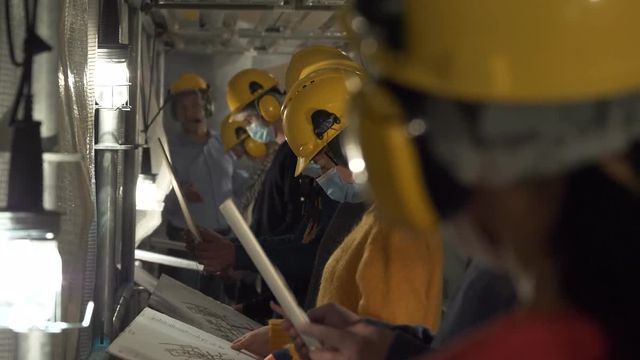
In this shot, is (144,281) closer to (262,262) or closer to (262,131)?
(262,131)

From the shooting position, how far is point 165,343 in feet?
6.91

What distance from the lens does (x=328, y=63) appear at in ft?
9.66

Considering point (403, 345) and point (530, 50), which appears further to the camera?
point (403, 345)

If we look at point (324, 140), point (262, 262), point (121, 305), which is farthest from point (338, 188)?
point (262, 262)

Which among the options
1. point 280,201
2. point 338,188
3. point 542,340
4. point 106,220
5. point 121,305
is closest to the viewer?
point 542,340

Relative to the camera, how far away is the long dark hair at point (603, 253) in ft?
2.56

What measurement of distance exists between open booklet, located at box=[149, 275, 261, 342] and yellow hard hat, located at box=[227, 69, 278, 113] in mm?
2668

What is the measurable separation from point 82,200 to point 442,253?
2.19ft

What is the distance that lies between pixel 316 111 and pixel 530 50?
1982 millimetres

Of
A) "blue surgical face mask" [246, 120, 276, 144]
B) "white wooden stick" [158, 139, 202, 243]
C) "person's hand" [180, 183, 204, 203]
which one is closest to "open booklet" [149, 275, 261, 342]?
"white wooden stick" [158, 139, 202, 243]

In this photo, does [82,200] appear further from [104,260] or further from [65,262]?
[104,260]

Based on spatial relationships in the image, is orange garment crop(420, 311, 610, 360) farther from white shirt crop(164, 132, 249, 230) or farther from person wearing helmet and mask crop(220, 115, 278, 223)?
Result: white shirt crop(164, 132, 249, 230)

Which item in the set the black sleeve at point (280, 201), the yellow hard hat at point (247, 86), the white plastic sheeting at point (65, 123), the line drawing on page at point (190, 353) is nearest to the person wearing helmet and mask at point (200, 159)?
the yellow hard hat at point (247, 86)

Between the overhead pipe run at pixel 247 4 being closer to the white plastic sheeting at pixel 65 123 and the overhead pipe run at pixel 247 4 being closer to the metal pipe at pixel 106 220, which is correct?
the metal pipe at pixel 106 220
